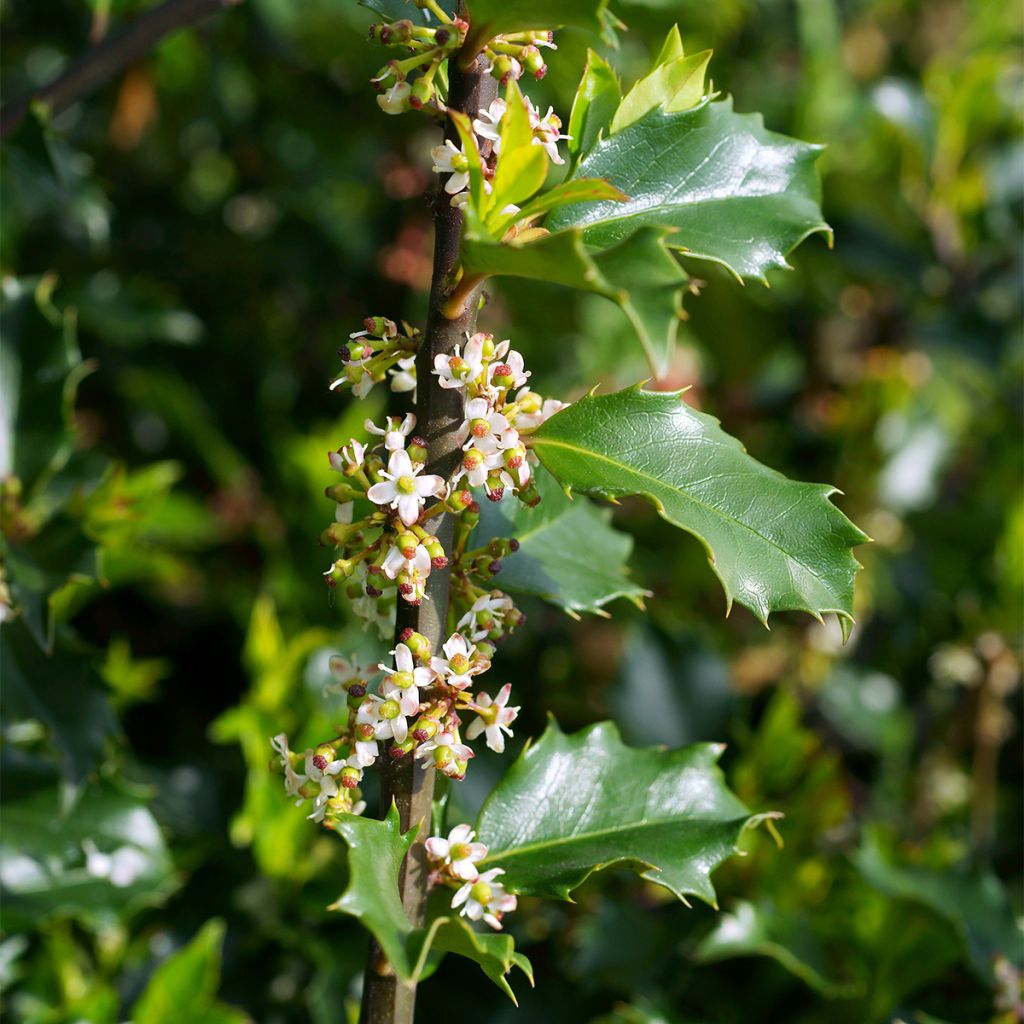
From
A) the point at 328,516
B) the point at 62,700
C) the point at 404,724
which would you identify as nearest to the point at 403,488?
the point at 404,724

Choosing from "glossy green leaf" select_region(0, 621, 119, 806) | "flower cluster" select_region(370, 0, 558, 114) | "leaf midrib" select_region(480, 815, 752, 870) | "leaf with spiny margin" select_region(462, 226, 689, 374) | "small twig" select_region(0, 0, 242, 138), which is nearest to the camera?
"leaf with spiny margin" select_region(462, 226, 689, 374)

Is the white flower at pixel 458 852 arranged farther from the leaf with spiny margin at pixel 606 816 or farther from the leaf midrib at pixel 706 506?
the leaf midrib at pixel 706 506

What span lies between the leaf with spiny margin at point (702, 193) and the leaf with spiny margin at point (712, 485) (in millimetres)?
102

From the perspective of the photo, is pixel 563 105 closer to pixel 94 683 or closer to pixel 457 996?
pixel 94 683

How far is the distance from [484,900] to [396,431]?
0.29 metres

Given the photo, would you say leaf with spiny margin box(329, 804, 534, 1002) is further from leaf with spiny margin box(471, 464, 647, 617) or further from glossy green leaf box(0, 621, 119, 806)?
glossy green leaf box(0, 621, 119, 806)

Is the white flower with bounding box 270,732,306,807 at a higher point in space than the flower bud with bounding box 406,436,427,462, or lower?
lower

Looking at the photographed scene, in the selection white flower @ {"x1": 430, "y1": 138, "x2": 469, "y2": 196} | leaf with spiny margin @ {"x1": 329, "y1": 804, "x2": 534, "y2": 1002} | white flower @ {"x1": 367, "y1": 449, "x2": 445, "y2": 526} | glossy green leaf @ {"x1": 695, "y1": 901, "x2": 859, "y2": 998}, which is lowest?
glossy green leaf @ {"x1": 695, "y1": 901, "x2": 859, "y2": 998}

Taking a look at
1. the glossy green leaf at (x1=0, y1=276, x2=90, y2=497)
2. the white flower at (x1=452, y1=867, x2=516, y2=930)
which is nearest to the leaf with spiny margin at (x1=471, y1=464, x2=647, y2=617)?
the white flower at (x1=452, y1=867, x2=516, y2=930)

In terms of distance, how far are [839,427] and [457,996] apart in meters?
1.10

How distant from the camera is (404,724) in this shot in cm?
71

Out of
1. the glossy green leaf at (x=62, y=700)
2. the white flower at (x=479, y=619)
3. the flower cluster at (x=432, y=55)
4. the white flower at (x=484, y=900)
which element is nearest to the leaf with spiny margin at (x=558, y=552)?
the white flower at (x=479, y=619)

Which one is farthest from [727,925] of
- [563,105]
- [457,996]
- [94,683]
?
[563,105]

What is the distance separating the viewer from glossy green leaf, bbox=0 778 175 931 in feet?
3.63
